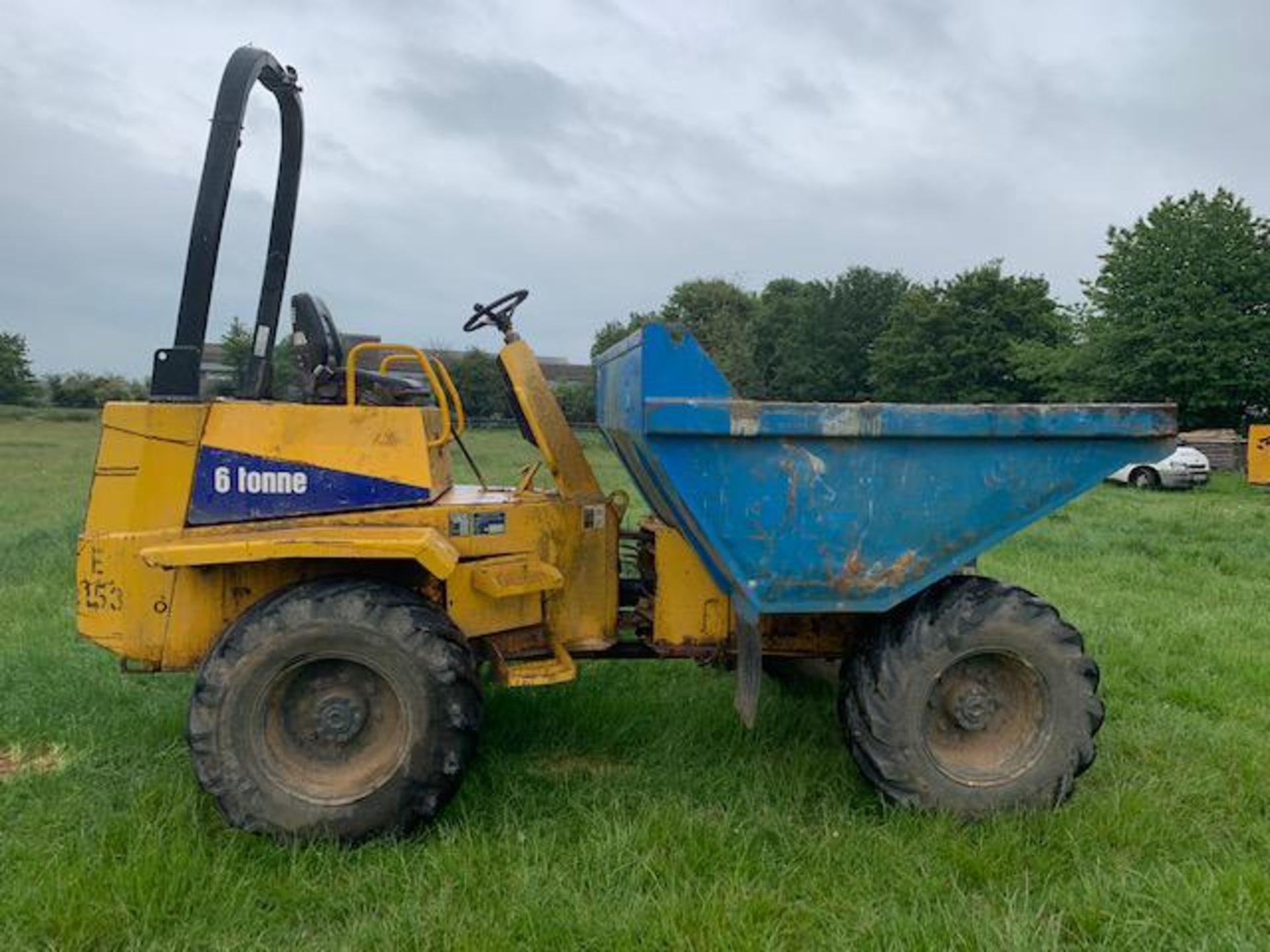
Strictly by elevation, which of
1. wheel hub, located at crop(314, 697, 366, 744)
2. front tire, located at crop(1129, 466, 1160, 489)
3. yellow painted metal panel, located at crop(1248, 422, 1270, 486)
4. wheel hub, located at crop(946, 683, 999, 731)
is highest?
yellow painted metal panel, located at crop(1248, 422, 1270, 486)

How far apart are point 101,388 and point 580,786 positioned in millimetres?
56851

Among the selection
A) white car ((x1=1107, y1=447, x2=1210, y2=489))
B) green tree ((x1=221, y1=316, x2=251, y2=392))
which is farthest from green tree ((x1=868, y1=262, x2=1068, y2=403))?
green tree ((x1=221, y1=316, x2=251, y2=392))

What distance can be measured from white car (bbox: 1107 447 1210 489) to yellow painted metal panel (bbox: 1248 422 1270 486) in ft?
4.62

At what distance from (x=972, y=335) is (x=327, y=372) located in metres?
45.1

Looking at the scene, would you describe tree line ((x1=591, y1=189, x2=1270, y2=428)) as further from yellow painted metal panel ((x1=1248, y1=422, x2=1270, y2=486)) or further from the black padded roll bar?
the black padded roll bar

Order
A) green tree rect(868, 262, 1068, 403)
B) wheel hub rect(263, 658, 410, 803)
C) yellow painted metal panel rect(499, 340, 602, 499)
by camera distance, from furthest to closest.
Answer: green tree rect(868, 262, 1068, 403) < yellow painted metal panel rect(499, 340, 602, 499) < wheel hub rect(263, 658, 410, 803)

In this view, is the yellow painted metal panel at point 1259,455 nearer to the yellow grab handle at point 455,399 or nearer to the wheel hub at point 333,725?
the yellow grab handle at point 455,399

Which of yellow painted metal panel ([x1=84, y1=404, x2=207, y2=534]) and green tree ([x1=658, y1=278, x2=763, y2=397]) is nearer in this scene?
yellow painted metal panel ([x1=84, y1=404, x2=207, y2=534])

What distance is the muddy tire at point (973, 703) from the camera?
4035mm

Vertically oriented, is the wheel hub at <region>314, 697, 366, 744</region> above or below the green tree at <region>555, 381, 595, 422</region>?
below

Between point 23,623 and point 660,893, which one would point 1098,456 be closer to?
point 660,893

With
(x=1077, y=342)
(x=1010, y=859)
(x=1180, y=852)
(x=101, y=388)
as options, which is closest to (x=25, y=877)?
(x=1010, y=859)

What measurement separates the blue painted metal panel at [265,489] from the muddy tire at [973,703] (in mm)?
2134

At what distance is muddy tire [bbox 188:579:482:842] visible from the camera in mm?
3730
